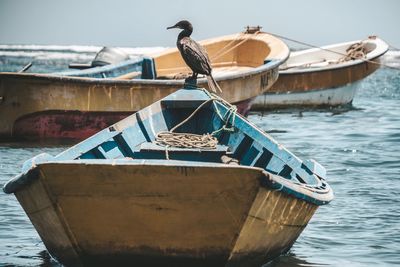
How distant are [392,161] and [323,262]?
615cm

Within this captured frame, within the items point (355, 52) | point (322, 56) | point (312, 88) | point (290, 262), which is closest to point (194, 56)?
point (290, 262)

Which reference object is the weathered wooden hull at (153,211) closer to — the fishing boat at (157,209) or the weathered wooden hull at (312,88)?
the fishing boat at (157,209)

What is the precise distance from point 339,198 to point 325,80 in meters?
10.8

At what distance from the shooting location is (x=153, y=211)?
5.71m

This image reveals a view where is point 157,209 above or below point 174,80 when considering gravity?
above

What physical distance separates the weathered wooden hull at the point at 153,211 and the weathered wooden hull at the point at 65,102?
689 centimetres

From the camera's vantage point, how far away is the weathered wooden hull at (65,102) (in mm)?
12797

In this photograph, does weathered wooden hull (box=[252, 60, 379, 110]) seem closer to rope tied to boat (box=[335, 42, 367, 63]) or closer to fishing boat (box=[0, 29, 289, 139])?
rope tied to boat (box=[335, 42, 367, 63])

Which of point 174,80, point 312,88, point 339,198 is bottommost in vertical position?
point 312,88

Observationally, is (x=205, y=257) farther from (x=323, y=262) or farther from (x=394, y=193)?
(x=394, y=193)

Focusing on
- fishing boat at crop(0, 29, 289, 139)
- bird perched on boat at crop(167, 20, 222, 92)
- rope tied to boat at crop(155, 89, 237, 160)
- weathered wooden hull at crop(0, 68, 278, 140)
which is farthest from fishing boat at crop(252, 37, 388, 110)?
rope tied to boat at crop(155, 89, 237, 160)

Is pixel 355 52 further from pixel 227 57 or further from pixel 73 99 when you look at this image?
pixel 73 99

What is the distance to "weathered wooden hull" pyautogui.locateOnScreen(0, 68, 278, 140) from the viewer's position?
42.0 feet

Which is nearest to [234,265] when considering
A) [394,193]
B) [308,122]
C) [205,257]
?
[205,257]
